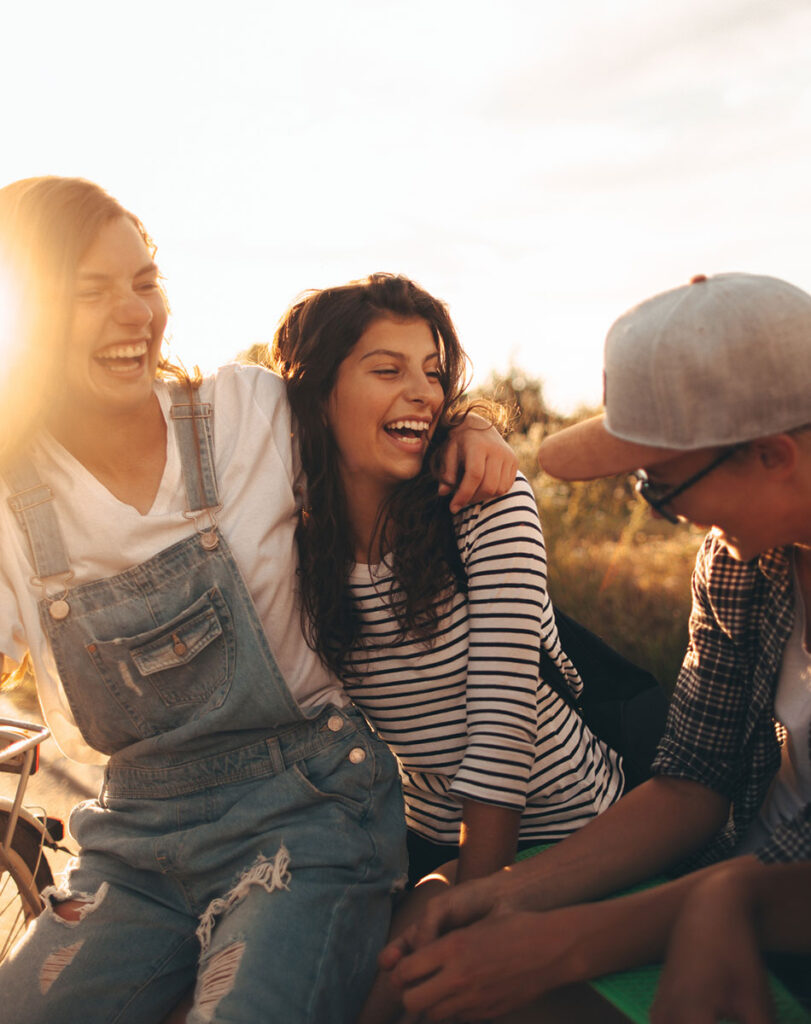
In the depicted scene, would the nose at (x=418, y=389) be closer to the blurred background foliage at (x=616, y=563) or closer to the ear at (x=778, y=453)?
the blurred background foliage at (x=616, y=563)

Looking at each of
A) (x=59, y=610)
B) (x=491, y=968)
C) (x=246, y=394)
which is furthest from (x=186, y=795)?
(x=246, y=394)

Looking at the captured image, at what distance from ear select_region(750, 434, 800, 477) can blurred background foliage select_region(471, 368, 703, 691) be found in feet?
4.46

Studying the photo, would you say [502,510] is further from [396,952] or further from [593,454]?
[396,952]

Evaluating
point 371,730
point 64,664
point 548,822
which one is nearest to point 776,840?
point 548,822

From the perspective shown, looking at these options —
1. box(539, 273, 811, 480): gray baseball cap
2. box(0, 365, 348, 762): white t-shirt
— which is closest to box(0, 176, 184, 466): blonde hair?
box(0, 365, 348, 762): white t-shirt

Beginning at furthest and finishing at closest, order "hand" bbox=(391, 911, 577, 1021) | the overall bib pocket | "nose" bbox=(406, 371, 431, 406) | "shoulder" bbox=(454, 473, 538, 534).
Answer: "nose" bbox=(406, 371, 431, 406) → "shoulder" bbox=(454, 473, 538, 534) → the overall bib pocket → "hand" bbox=(391, 911, 577, 1021)

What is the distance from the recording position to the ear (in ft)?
4.84

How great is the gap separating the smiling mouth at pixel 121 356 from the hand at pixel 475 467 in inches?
28.9

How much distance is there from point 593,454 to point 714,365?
30 cm

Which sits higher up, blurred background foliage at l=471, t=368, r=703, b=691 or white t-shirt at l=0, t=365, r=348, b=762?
white t-shirt at l=0, t=365, r=348, b=762

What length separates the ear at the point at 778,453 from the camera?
1476mm

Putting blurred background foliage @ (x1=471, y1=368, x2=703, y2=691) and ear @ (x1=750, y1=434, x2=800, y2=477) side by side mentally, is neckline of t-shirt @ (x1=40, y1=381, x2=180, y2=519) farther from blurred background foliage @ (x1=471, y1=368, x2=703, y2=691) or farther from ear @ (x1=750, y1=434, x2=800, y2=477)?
ear @ (x1=750, y1=434, x2=800, y2=477)

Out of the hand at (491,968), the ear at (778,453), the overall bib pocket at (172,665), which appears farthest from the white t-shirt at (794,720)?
the overall bib pocket at (172,665)

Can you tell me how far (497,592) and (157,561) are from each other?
749 millimetres
